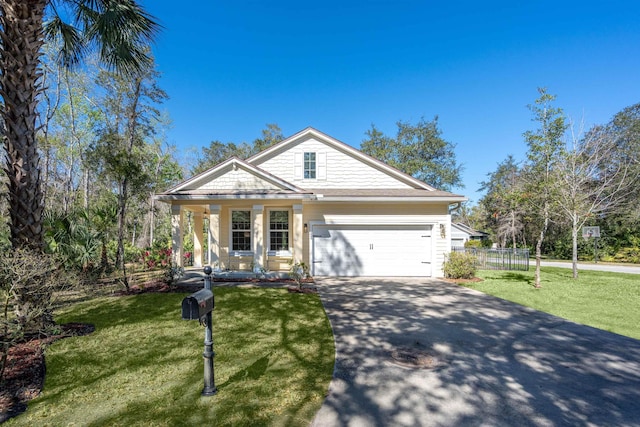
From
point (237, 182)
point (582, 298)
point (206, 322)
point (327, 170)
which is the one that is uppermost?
point (327, 170)

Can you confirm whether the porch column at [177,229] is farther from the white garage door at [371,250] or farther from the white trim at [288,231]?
the white garage door at [371,250]

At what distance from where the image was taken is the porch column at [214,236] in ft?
37.2

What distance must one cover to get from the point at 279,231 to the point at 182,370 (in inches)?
336

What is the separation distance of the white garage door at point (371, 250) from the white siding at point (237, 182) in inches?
115

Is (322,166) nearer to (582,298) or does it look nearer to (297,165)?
(297,165)

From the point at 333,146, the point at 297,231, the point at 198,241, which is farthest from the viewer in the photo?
the point at 198,241

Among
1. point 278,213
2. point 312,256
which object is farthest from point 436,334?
point 278,213

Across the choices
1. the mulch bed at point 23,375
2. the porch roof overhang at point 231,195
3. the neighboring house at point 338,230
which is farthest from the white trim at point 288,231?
the mulch bed at point 23,375

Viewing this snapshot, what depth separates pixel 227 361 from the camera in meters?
4.35

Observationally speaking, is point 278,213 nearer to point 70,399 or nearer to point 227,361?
point 227,361

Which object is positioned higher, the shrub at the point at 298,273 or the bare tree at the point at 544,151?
the bare tree at the point at 544,151

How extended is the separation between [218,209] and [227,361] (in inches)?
305

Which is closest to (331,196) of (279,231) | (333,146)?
(279,231)

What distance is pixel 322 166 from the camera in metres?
14.0
